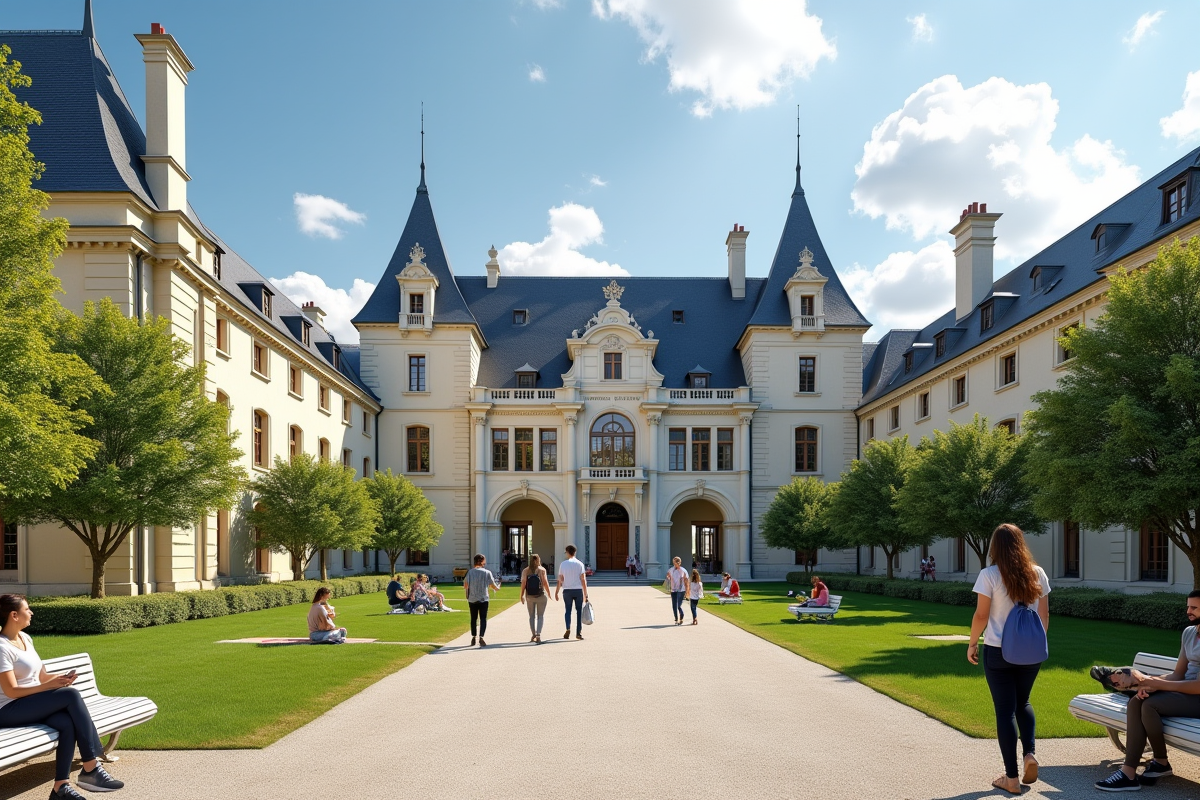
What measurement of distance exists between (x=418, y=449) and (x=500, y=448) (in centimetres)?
475

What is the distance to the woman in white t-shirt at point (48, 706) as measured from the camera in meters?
6.80

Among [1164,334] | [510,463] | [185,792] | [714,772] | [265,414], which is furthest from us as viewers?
[510,463]

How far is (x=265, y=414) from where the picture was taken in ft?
105

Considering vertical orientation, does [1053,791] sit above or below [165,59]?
below

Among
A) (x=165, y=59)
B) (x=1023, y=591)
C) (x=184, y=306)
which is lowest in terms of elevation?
(x=1023, y=591)

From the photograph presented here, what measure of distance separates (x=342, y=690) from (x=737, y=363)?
142ft

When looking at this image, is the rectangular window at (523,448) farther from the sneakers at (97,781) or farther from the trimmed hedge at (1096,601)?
the sneakers at (97,781)

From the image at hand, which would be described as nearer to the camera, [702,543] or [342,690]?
[342,690]

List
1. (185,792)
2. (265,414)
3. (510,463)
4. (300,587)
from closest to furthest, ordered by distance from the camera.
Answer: (185,792)
(300,587)
(265,414)
(510,463)

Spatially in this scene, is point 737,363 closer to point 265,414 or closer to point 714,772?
point 265,414

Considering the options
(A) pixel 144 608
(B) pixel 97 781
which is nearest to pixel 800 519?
(A) pixel 144 608

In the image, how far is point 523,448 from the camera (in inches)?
1927

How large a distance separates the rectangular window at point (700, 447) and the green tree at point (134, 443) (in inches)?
1246

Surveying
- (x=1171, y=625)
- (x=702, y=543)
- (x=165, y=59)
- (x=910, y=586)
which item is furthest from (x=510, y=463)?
(x=1171, y=625)
